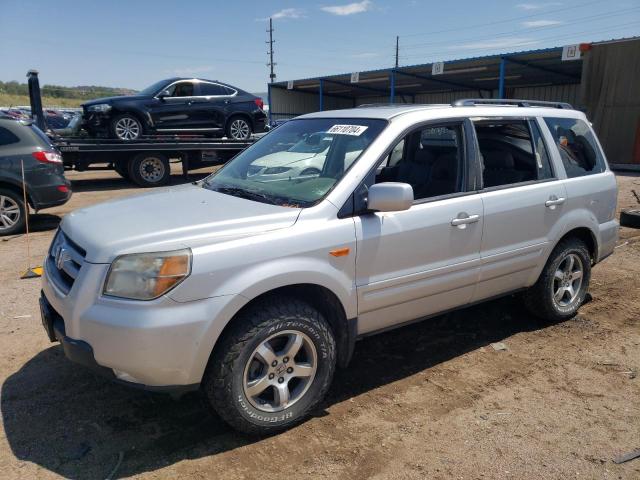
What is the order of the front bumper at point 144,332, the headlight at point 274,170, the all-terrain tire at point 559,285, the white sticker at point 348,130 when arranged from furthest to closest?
the all-terrain tire at point 559,285
the headlight at point 274,170
the white sticker at point 348,130
the front bumper at point 144,332

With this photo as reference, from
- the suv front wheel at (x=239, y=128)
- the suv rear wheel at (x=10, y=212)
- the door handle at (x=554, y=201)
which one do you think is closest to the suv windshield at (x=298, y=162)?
the door handle at (x=554, y=201)

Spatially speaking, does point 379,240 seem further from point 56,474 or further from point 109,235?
point 56,474

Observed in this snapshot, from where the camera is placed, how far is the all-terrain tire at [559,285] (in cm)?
443

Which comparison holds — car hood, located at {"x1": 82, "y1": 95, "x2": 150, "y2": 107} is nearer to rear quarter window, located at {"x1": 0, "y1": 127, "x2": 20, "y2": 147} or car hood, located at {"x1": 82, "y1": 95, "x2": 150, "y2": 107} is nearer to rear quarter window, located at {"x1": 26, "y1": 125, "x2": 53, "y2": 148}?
rear quarter window, located at {"x1": 26, "y1": 125, "x2": 53, "y2": 148}

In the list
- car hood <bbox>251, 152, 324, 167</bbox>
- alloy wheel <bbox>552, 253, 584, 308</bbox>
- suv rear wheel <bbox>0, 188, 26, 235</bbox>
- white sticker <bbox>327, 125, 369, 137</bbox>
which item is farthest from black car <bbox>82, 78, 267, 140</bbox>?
alloy wheel <bbox>552, 253, 584, 308</bbox>

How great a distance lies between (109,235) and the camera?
9.09 feet

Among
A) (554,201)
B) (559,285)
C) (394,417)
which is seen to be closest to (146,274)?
(394,417)

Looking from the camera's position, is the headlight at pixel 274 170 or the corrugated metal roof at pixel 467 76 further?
the corrugated metal roof at pixel 467 76

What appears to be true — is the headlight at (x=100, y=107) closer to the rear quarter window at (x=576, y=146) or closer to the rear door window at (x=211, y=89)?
the rear door window at (x=211, y=89)

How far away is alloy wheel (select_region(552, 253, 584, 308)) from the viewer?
15.0 feet

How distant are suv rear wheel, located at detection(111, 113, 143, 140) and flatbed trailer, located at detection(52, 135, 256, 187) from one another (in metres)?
0.24

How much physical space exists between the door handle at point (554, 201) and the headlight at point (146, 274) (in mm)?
2921

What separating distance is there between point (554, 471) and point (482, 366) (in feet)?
3.95

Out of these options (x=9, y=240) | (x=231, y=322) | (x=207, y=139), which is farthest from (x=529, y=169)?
(x=207, y=139)
